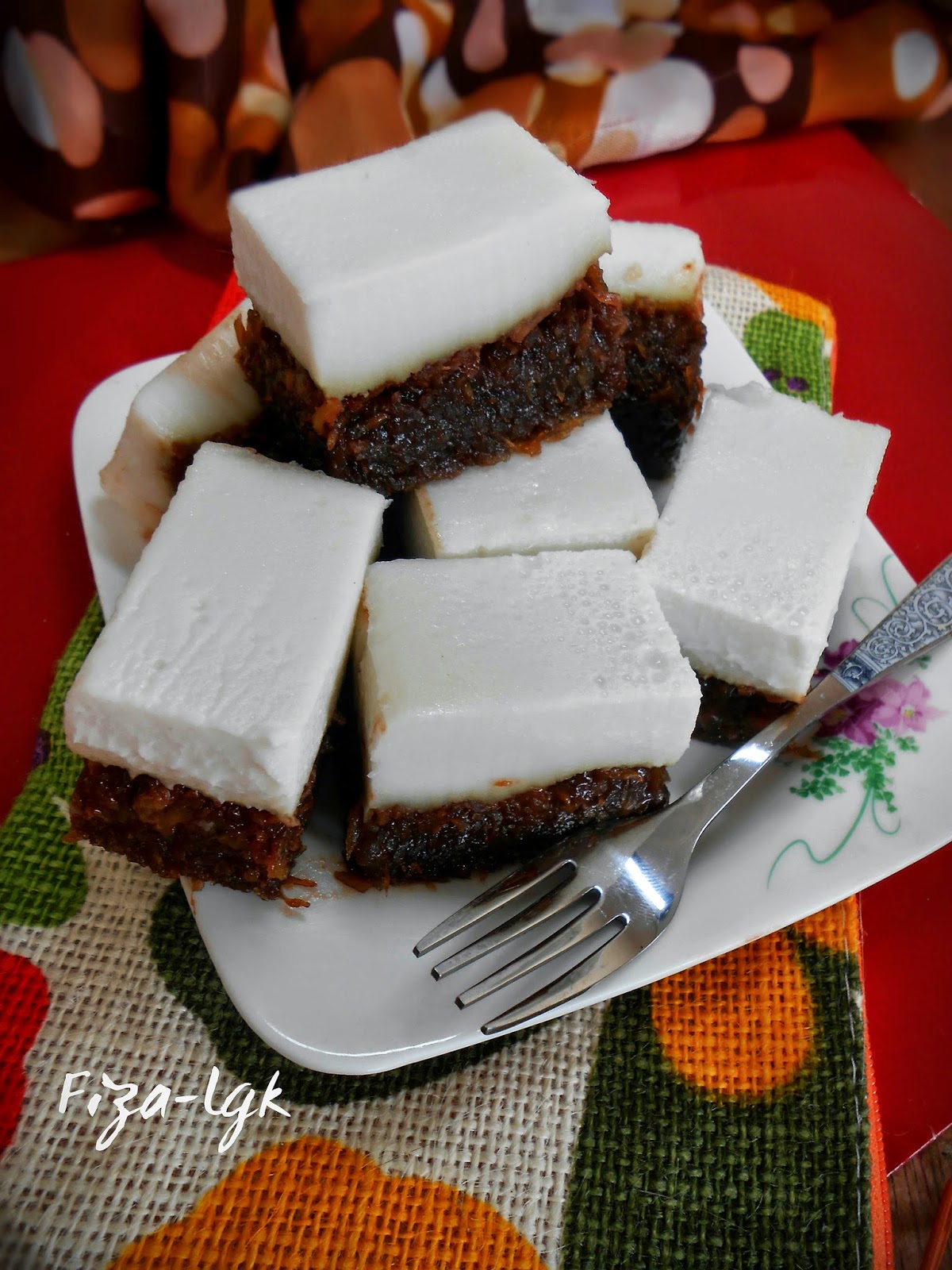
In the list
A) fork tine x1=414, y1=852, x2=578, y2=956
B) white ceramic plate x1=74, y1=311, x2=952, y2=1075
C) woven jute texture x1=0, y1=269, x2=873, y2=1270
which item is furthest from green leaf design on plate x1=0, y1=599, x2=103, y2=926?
fork tine x1=414, y1=852, x2=578, y2=956

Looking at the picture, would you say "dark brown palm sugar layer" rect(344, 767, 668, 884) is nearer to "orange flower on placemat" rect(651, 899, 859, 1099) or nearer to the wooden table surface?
"orange flower on placemat" rect(651, 899, 859, 1099)

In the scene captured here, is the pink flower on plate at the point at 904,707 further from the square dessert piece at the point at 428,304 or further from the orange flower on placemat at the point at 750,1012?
the square dessert piece at the point at 428,304

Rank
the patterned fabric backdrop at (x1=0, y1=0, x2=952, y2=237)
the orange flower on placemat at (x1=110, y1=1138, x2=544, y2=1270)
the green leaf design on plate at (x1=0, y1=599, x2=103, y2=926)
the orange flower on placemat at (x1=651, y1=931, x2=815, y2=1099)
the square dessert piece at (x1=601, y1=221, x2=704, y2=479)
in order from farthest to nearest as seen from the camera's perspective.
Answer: the patterned fabric backdrop at (x1=0, y1=0, x2=952, y2=237), the square dessert piece at (x1=601, y1=221, x2=704, y2=479), the green leaf design on plate at (x1=0, y1=599, x2=103, y2=926), the orange flower on placemat at (x1=651, y1=931, x2=815, y2=1099), the orange flower on placemat at (x1=110, y1=1138, x2=544, y2=1270)

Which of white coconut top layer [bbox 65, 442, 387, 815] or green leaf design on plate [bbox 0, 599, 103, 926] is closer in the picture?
white coconut top layer [bbox 65, 442, 387, 815]

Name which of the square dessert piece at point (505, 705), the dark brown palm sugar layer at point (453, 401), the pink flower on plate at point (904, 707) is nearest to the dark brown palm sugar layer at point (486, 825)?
the square dessert piece at point (505, 705)

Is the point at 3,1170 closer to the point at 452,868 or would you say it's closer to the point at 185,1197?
the point at 185,1197

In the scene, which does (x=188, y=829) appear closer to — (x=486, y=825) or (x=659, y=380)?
(x=486, y=825)
